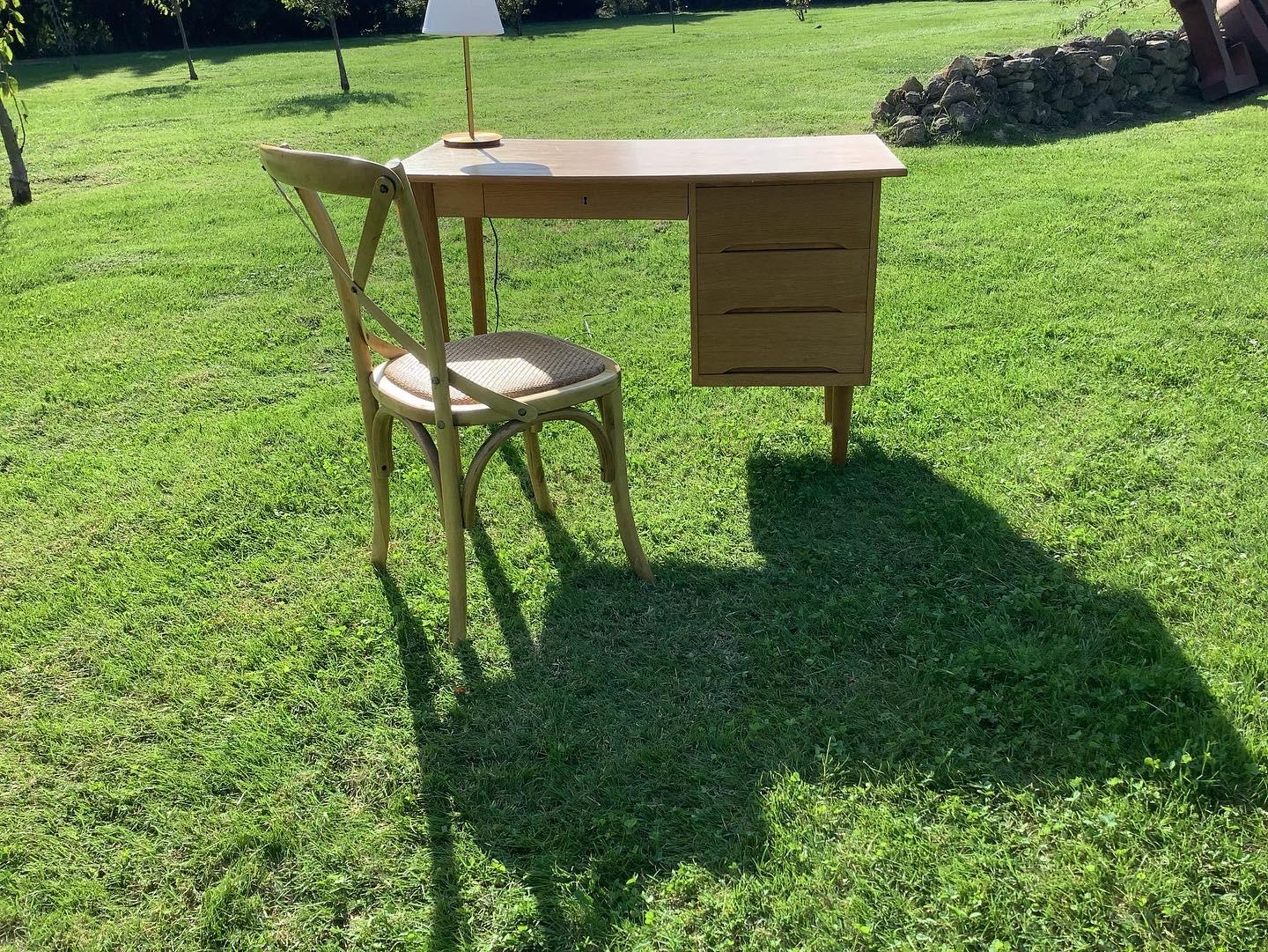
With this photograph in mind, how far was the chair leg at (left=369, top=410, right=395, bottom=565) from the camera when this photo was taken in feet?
9.34

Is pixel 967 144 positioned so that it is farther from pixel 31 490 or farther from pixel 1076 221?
pixel 31 490

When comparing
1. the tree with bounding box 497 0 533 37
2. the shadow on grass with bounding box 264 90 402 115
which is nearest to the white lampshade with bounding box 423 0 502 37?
the shadow on grass with bounding box 264 90 402 115

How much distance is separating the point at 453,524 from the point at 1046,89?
824 cm

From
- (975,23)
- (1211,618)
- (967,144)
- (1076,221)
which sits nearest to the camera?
(1211,618)

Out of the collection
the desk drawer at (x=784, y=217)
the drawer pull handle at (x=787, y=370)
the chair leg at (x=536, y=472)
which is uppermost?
the desk drawer at (x=784, y=217)

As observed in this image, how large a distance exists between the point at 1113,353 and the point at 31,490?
4425 mm

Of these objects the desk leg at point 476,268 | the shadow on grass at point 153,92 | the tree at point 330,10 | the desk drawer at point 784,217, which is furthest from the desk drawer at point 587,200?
the shadow on grass at point 153,92

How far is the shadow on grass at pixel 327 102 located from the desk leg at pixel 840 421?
10.9 m

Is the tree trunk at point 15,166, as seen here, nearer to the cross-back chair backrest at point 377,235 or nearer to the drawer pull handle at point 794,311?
the cross-back chair backrest at point 377,235

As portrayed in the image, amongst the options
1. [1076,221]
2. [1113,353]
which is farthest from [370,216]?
[1076,221]

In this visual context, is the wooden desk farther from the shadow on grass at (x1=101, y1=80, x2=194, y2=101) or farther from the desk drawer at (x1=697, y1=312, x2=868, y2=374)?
the shadow on grass at (x1=101, y1=80, x2=194, y2=101)

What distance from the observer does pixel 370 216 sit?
2.40m

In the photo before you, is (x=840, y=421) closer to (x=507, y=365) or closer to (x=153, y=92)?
(x=507, y=365)

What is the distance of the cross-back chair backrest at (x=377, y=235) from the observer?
2275 millimetres
